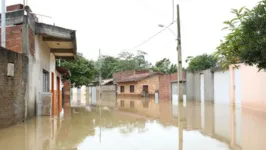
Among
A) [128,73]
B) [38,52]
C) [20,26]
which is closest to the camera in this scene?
[20,26]

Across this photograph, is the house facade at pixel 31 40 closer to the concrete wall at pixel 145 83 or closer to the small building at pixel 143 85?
the concrete wall at pixel 145 83

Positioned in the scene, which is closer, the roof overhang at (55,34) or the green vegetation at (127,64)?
the roof overhang at (55,34)

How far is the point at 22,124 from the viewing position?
9.37 m

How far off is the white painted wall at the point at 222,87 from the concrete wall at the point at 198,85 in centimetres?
69

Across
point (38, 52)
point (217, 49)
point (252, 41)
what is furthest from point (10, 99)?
point (252, 41)

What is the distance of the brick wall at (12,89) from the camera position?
8.27 metres

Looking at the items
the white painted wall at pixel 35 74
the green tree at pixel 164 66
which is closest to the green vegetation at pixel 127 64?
the green tree at pixel 164 66

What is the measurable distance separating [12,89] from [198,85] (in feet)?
59.2

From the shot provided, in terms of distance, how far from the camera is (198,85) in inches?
948

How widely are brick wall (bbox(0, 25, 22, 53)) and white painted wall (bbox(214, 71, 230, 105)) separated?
44.4 ft

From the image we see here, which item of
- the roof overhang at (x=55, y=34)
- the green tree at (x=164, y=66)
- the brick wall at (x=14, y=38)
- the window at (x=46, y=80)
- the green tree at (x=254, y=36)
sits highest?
the green tree at (x=164, y=66)

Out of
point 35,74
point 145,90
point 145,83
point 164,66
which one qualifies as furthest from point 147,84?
point 35,74

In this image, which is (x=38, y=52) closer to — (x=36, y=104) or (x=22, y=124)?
(x=36, y=104)

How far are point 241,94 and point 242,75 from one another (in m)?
1.17
